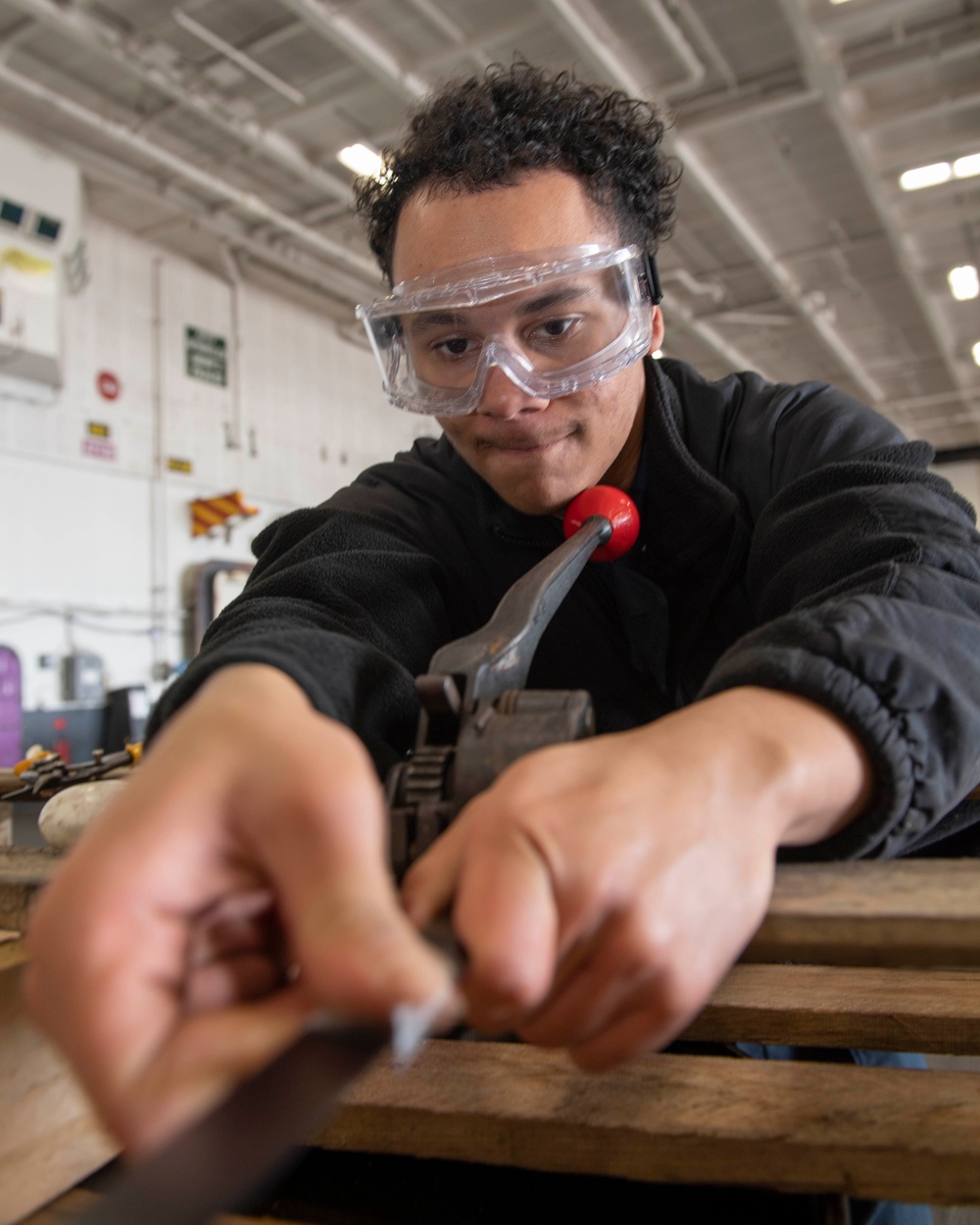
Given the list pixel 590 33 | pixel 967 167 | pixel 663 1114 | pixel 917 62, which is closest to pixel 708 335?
pixel 967 167

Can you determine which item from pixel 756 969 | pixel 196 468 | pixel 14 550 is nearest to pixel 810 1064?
pixel 756 969

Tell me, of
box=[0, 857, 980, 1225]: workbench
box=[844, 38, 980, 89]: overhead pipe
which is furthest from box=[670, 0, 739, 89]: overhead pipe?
box=[0, 857, 980, 1225]: workbench

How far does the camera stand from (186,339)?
7098 mm

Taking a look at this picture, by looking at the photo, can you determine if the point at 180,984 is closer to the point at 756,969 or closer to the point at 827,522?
the point at 827,522

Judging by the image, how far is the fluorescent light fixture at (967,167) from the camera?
6.46 metres

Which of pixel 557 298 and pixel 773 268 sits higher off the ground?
pixel 773 268

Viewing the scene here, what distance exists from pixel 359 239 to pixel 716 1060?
7485mm

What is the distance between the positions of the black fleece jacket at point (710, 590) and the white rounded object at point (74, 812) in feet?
0.87

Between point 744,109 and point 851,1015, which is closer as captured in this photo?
point 851,1015

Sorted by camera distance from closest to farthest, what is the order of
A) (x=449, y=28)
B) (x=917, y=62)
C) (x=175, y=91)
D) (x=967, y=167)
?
(x=449, y=28)
(x=175, y=91)
(x=917, y=62)
(x=967, y=167)

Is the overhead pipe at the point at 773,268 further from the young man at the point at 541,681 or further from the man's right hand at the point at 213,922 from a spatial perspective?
the man's right hand at the point at 213,922

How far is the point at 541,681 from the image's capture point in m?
1.53

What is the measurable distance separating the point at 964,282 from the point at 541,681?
8.84 meters

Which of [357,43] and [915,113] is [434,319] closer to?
[357,43]
